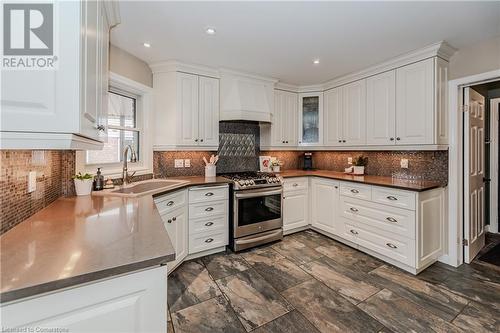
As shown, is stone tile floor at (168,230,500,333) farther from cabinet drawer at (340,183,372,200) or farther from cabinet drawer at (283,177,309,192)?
cabinet drawer at (283,177,309,192)

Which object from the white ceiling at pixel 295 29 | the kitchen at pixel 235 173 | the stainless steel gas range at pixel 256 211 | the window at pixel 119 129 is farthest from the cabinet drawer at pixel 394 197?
the window at pixel 119 129

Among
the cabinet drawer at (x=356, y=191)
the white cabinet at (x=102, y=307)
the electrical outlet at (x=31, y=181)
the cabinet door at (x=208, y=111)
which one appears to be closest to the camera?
the white cabinet at (x=102, y=307)

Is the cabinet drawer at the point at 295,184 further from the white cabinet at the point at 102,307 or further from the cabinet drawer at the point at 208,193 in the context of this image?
the white cabinet at the point at 102,307

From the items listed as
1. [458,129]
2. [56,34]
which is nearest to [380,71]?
[458,129]

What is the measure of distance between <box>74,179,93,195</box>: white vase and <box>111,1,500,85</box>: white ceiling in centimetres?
140

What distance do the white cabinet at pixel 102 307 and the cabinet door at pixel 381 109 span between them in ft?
9.72

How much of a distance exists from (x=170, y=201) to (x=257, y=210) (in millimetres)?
1179

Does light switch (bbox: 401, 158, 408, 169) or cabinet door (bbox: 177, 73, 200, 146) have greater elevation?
cabinet door (bbox: 177, 73, 200, 146)

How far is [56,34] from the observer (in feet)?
2.95

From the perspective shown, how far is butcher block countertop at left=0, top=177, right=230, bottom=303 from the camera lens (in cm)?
70

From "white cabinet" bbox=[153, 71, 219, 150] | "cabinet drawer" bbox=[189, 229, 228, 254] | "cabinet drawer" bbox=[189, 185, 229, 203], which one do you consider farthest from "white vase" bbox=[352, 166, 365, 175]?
"white cabinet" bbox=[153, 71, 219, 150]

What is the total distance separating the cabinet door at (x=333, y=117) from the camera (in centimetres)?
352

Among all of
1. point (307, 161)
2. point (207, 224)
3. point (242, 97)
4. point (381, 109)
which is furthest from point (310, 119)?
point (207, 224)

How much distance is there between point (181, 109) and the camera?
9.53 feet
